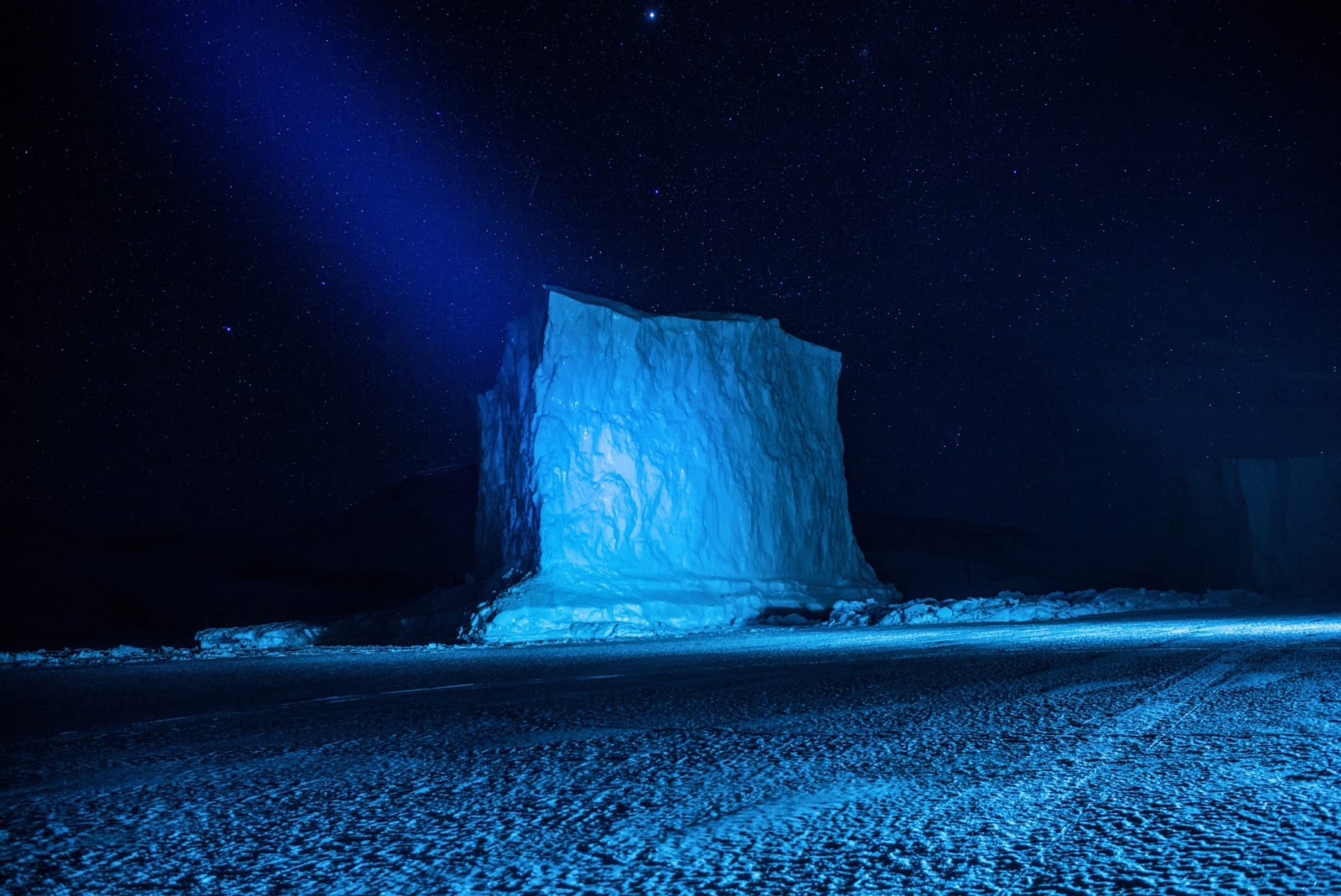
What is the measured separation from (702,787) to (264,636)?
13.6 metres

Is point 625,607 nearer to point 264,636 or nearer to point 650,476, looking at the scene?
point 650,476

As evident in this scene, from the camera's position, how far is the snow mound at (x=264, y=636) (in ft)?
44.7

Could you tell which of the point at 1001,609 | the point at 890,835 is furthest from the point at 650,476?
the point at 890,835

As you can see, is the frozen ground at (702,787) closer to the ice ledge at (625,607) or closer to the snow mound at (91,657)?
the snow mound at (91,657)

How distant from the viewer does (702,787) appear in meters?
2.02

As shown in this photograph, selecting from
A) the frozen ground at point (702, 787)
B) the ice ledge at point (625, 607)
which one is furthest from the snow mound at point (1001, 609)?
the frozen ground at point (702, 787)

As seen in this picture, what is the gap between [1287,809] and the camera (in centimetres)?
168

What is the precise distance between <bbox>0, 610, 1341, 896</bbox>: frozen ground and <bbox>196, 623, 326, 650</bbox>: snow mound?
969 centimetres

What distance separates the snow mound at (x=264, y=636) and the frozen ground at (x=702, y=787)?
969cm

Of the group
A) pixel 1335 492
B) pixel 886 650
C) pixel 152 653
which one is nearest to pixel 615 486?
pixel 152 653

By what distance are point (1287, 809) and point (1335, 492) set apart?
3091 centimetres

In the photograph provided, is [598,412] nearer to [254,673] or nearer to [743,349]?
[743,349]

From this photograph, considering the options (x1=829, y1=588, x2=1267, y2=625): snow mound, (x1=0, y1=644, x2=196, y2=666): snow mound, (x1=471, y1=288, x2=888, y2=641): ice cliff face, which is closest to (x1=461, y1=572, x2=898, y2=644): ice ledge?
(x1=471, y1=288, x2=888, y2=641): ice cliff face

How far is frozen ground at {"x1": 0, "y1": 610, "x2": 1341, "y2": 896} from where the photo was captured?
140 centimetres
